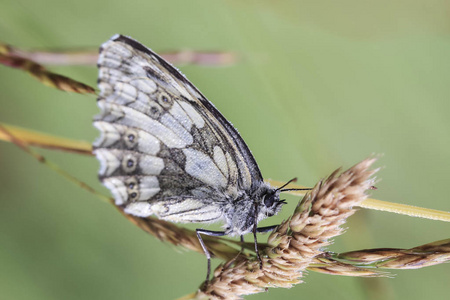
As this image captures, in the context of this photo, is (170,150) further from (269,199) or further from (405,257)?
(405,257)

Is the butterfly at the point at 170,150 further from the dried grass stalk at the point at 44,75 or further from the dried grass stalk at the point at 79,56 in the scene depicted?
the dried grass stalk at the point at 79,56

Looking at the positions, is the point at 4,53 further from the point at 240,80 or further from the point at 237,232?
the point at 240,80

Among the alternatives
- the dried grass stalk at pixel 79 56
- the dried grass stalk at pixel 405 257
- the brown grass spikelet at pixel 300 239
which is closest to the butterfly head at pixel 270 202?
the brown grass spikelet at pixel 300 239

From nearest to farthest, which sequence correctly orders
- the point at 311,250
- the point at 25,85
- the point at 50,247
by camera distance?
the point at 311,250, the point at 50,247, the point at 25,85

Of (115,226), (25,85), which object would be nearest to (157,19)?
(25,85)

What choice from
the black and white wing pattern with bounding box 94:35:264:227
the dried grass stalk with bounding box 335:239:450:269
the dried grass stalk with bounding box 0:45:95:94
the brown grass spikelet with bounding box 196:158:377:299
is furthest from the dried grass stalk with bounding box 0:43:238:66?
the dried grass stalk with bounding box 335:239:450:269

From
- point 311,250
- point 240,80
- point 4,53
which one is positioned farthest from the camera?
point 240,80

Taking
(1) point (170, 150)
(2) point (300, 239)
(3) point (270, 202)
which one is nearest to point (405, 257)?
(2) point (300, 239)
